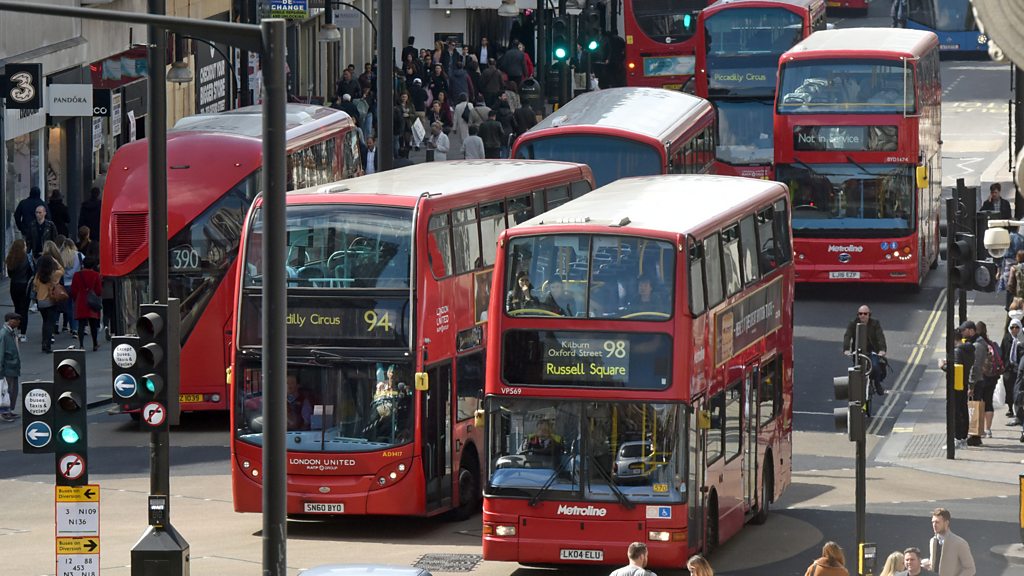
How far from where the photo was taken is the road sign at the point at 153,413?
52.5ft

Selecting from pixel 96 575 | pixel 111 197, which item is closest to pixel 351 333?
pixel 96 575

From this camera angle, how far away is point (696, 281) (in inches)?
755

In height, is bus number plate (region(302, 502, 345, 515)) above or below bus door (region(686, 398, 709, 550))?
below

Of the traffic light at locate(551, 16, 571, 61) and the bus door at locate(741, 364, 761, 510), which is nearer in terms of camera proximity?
the bus door at locate(741, 364, 761, 510)

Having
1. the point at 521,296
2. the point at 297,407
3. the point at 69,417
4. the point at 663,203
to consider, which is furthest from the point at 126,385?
the point at 663,203

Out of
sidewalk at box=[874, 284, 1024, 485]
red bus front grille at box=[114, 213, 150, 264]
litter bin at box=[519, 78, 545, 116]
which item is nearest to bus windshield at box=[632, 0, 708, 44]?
litter bin at box=[519, 78, 545, 116]

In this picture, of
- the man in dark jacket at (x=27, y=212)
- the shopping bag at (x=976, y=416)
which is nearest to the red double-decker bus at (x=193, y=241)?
the man in dark jacket at (x=27, y=212)

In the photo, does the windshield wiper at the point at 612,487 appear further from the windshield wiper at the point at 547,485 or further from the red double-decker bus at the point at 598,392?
the windshield wiper at the point at 547,485

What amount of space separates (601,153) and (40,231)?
31.0ft

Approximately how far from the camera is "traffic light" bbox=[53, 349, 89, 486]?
15.4m

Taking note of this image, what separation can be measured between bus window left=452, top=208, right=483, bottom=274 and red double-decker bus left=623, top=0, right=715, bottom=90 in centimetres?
3025

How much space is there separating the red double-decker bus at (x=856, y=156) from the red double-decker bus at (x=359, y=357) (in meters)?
16.5

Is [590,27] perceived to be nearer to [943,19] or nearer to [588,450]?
[943,19]

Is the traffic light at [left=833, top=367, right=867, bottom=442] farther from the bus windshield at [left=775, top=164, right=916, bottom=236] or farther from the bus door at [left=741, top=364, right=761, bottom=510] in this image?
the bus windshield at [left=775, top=164, right=916, bottom=236]
